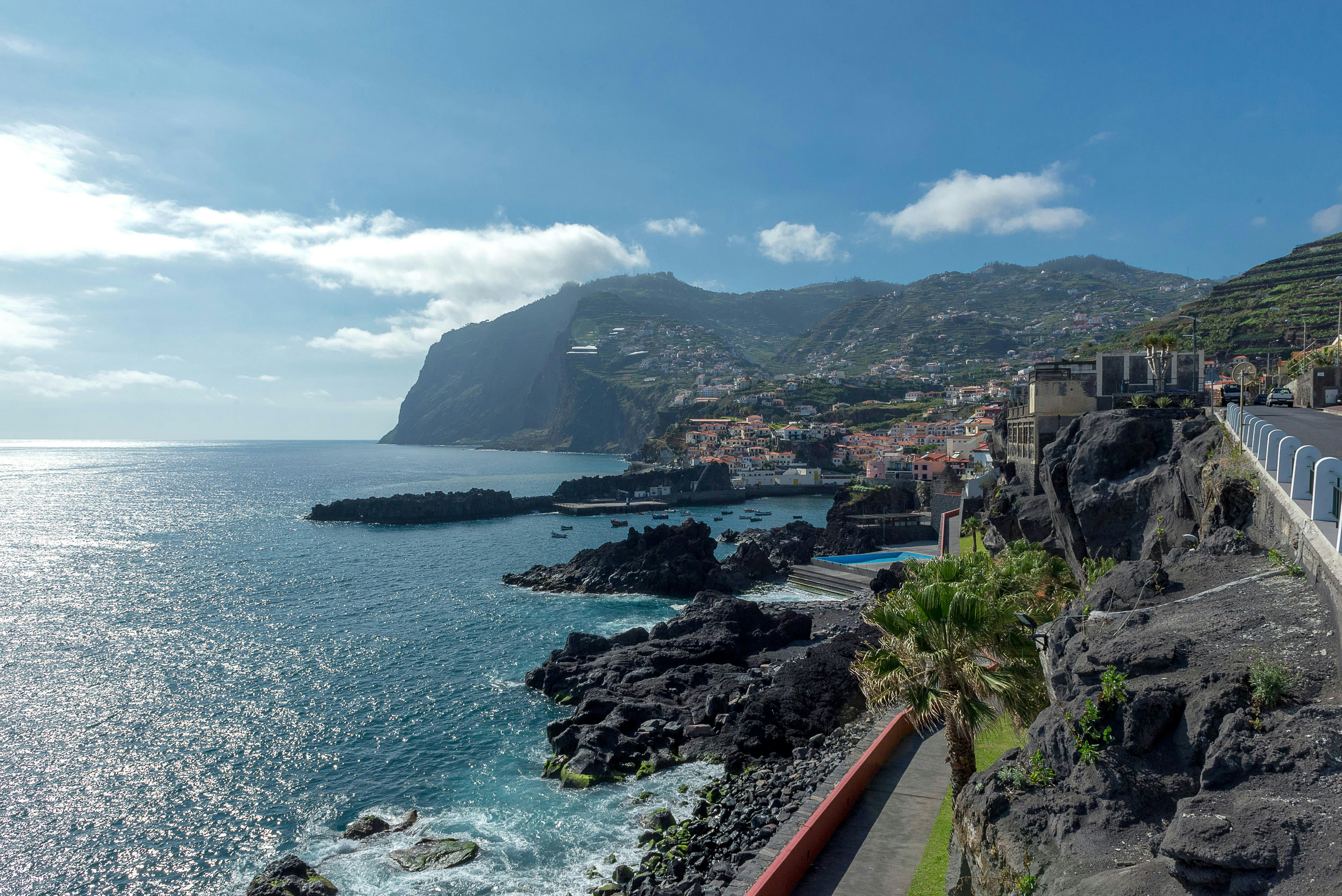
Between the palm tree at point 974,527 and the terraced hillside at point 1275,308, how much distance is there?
1490 inches

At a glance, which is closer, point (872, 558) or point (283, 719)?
point (283, 719)

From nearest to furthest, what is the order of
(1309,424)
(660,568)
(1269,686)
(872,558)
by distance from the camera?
(1269,686)
(1309,424)
(660,568)
(872,558)

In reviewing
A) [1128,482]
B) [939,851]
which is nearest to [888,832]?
[939,851]

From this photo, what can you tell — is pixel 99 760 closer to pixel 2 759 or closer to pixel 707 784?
pixel 2 759

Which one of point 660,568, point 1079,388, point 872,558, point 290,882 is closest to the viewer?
point 290,882

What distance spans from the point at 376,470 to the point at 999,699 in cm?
15749

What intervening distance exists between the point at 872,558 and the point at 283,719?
35208mm

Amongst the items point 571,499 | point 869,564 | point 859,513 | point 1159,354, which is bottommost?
point 869,564

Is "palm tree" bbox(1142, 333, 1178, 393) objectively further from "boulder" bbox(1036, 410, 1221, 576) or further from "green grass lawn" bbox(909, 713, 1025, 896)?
"green grass lawn" bbox(909, 713, 1025, 896)

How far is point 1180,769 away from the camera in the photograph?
5820mm

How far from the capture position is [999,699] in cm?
914

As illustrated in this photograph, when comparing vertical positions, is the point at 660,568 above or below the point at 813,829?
below

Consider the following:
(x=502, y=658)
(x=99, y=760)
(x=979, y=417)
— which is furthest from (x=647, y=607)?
(x=979, y=417)

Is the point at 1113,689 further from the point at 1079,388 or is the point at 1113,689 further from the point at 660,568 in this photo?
the point at 660,568
